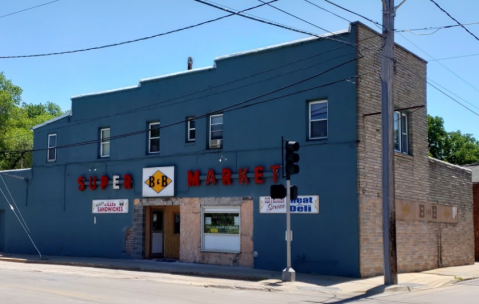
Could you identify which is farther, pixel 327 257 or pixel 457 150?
pixel 457 150

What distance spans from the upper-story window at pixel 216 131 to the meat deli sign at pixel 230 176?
39.8 inches

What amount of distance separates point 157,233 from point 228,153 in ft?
17.3

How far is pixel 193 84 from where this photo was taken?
22.5m

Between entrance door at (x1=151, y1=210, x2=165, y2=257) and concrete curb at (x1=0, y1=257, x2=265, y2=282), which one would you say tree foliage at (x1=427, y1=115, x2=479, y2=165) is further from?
concrete curb at (x1=0, y1=257, x2=265, y2=282)

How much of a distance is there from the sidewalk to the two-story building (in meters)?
0.77

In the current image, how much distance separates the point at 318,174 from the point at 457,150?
43.2 metres

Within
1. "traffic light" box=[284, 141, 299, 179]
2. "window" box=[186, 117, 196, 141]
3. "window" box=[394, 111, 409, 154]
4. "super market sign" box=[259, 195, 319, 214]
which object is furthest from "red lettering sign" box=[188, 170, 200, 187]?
"window" box=[394, 111, 409, 154]

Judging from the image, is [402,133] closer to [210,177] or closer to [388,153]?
[388,153]

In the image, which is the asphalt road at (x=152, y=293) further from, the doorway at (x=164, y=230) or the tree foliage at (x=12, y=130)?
the tree foliage at (x=12, y=130)

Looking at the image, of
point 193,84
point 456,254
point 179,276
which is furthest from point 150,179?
point 456,254

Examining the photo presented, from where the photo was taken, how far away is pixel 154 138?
2391 centimetres

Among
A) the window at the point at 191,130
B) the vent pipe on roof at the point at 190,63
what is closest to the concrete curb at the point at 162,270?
the window at the point at 191,130

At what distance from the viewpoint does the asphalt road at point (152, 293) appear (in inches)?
509

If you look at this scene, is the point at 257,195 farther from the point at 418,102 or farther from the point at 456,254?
the point at 456,254
